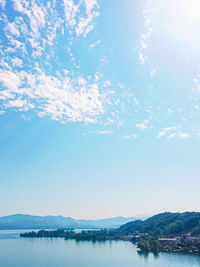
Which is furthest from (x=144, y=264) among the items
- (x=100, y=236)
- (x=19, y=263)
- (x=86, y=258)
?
(x=100, y=236)

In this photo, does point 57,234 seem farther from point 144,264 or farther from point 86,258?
point 144,264

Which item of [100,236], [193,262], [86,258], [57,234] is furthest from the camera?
[57,234]

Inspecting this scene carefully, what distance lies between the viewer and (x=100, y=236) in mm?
96000

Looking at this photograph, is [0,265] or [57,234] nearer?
[0,265]

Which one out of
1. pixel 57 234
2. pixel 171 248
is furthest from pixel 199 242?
pixel 57 234

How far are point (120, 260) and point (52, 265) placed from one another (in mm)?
13541

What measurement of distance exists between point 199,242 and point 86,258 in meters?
26.9

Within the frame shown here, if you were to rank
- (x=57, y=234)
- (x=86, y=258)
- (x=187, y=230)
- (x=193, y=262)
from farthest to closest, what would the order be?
(x=57, y=234) < (x=187, y=230) < (x=86, y=258) < (x=193, y=262)

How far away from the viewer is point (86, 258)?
49.5 meters

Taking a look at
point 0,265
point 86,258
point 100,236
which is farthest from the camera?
point 100,236

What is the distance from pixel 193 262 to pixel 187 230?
160ft

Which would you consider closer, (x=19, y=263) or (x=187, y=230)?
(x=19, y=263)

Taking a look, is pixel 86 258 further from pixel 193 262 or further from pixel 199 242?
pixel 199 242

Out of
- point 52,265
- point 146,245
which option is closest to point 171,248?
point 146,245
